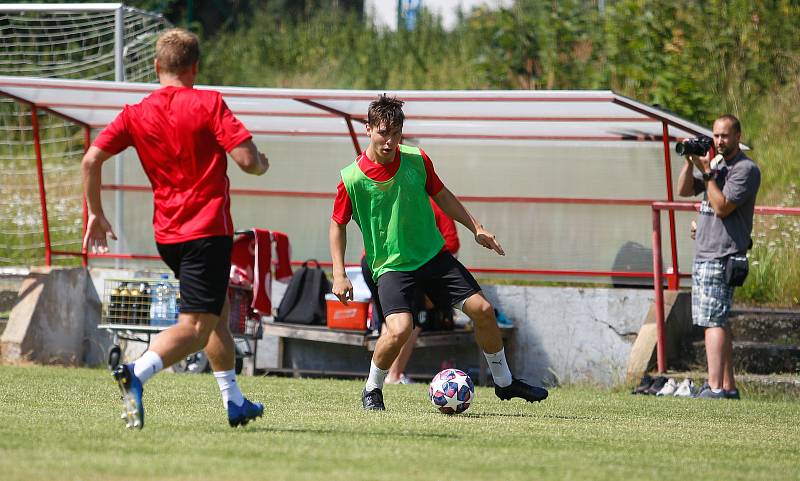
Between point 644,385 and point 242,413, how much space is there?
5.80 m

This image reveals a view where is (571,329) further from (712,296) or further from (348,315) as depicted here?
(712,296)

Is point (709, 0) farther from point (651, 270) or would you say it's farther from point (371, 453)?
point (371, 453)

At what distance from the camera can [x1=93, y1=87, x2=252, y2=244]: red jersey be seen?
588 centimetres

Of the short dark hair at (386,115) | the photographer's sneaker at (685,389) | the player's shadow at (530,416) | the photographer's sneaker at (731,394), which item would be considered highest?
the short dark hair at (386,115)

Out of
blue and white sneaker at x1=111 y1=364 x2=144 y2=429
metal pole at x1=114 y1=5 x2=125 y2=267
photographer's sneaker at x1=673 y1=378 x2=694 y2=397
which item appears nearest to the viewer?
blue and white sneaker at x1=111 y1=364 x2=144 y2=429

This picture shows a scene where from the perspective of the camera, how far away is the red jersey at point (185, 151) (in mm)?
5883

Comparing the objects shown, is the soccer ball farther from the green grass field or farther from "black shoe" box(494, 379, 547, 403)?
"black shoe" box(494, 379, 547, 403)

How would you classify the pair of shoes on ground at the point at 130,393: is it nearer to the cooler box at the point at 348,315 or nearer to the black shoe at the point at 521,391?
the black shoe at the point at 521,391

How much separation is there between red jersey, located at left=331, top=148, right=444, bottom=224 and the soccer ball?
1.13 m

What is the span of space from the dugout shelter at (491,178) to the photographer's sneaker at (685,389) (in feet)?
6.92

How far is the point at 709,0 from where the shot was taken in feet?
64.5

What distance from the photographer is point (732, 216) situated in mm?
10172

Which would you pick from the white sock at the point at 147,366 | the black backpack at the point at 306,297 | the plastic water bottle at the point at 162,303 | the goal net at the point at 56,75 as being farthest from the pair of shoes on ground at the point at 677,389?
the goal net at the point at 56,75

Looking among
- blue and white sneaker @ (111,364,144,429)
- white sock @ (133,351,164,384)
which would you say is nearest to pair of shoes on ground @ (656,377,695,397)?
white sock @ (133,351,164,384)
